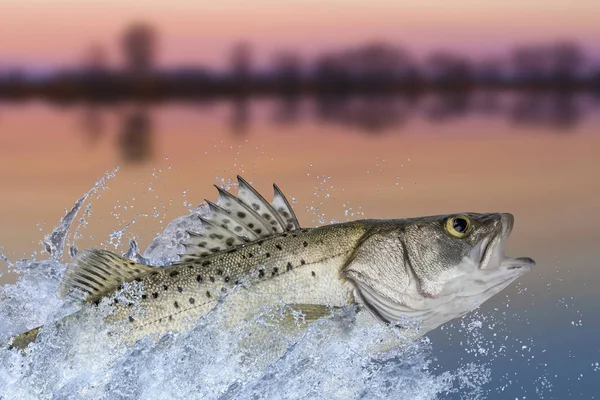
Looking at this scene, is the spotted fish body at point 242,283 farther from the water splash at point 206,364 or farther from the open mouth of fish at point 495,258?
the open mouth of fish at point 495,258

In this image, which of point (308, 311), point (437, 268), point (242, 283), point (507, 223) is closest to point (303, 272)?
point (308, 311)

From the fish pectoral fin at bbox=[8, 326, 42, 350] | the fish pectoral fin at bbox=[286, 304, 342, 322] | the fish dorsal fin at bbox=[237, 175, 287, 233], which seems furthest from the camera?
the fish dorsal fin at bbox=[237, 175, 287, 233]

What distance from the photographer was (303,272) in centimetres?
672

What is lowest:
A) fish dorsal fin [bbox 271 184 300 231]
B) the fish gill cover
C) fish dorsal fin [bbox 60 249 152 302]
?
the fish gill cover

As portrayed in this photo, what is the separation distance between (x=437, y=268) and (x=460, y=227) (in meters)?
0.31

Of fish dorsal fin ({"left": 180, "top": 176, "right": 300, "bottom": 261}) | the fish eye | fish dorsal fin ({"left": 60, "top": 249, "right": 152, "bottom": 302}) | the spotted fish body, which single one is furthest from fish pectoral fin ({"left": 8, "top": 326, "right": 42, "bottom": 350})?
the fish eye

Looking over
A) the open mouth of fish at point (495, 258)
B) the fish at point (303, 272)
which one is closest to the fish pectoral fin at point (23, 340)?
the fish at point (303, 272)

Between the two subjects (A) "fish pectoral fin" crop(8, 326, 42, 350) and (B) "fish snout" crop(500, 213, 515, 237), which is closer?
(A) "fish pectoral fin" crop(8, 326, 42, 350)

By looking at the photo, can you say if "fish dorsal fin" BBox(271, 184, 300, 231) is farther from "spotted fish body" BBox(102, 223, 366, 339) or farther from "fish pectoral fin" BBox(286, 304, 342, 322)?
"fish pectoral fin" BBox(286, 304, 342, 322)

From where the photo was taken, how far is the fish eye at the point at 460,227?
696 centimetres

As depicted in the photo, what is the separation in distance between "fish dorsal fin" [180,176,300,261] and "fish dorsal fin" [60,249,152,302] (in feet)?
1.20

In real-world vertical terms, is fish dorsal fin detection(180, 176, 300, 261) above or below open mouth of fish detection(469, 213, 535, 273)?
above

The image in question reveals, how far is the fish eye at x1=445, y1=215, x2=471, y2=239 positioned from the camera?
22.8 feet

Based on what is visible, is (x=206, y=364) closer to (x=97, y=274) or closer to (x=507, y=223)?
(x=97, y=274)
